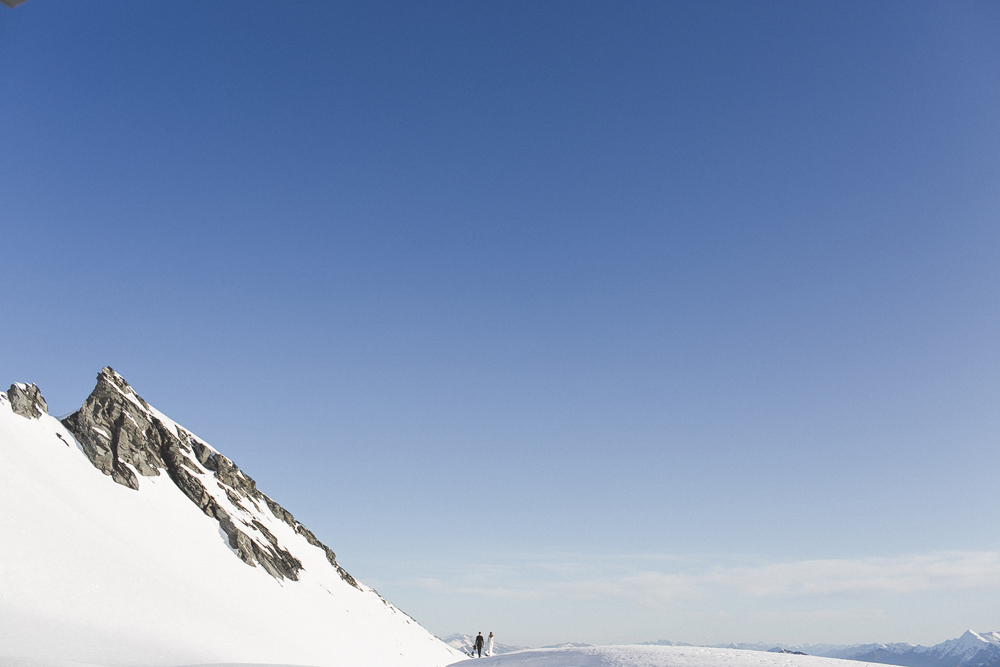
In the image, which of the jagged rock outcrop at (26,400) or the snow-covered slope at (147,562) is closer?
the snow-covered slope at (147,562)

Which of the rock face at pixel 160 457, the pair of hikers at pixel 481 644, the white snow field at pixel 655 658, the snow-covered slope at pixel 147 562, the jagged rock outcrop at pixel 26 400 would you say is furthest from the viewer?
the rock face at pixel 160 457

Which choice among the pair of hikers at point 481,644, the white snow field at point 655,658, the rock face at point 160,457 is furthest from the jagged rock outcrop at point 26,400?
the white snow field at point 655,658

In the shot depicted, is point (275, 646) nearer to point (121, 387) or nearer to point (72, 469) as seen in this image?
point (72, 469)

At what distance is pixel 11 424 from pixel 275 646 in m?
32.7

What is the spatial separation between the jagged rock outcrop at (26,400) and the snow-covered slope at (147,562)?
0.49 ft

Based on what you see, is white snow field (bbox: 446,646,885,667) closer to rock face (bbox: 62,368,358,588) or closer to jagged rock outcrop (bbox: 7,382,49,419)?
rock face (bbox: 62,368,358,588)

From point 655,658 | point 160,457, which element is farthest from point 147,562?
point 655,658

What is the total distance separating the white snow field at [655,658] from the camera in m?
19.2

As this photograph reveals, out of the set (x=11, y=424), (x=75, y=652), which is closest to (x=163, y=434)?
(x=11, y=424)

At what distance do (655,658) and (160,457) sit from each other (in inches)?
2725

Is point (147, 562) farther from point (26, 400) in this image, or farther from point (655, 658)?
point (655, 658)

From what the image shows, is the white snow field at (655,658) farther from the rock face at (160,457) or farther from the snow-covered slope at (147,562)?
the rock face at (160,457)

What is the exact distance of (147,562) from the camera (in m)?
46.2

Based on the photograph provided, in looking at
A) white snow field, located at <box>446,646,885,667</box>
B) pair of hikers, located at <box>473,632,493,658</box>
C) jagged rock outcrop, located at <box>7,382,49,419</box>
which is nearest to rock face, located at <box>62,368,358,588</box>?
jagged rock outcrop, located at <box>7,382,49,419</box>
